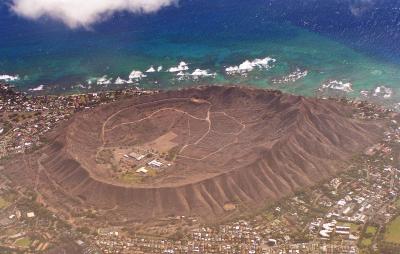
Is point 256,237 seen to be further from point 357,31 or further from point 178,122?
point 357,31

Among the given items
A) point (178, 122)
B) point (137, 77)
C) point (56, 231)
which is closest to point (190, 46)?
point (137, 77)

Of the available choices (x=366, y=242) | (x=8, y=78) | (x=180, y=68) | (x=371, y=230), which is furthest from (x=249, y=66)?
(x=366, y=242)

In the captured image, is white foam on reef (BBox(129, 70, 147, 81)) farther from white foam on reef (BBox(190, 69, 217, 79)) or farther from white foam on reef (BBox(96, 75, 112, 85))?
white foam on reef (BBox(190, 69, 217, 79))

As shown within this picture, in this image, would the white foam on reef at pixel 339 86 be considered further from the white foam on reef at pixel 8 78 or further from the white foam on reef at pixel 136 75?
the white foam on reef at pixel 8 78

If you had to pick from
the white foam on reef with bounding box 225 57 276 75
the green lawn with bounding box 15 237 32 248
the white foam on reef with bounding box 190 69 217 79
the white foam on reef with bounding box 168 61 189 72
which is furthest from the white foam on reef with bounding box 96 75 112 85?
the green lawn with bounding box 15 237 32 248

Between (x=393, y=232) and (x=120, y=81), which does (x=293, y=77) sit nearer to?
(x=120, y=81)

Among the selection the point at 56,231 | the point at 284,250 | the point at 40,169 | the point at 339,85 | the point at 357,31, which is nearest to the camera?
the point at 284,250
